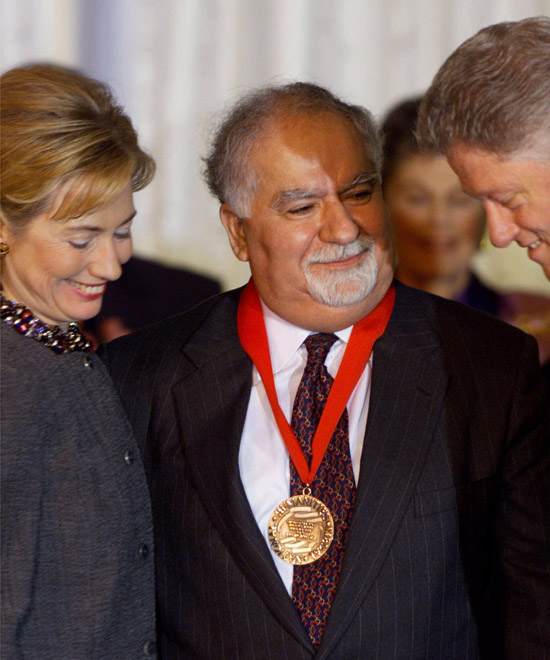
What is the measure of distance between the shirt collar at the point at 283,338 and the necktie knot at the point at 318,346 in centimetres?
2

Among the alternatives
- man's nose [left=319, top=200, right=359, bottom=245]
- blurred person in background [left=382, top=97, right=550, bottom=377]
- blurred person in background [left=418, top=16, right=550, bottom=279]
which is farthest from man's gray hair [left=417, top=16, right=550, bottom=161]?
blurred person in background [left=382, top=97, right=550, bottom=377]

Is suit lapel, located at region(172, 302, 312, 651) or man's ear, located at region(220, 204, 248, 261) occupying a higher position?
man's ear, located at region(220, 204, 248, 261)

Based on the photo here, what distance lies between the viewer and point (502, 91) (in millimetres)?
1530

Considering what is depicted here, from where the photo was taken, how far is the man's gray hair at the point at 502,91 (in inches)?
59.5

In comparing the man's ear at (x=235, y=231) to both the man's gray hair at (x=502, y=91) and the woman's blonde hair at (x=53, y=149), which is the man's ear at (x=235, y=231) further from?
the man's gray hair at (x=502, y=91)

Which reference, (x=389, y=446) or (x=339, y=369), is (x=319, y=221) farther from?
(x=389, y=446)

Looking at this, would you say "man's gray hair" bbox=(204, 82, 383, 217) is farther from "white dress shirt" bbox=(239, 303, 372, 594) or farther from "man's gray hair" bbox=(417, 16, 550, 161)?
"man's gray hair" bbox=(417, 16, 550, 161)

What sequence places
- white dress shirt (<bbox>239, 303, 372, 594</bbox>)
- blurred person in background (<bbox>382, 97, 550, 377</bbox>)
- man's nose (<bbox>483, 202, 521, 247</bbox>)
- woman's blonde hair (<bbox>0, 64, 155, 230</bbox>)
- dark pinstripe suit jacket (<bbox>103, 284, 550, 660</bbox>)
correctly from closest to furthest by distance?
1. man's nose (<bbox>483, 202, 521, 247</bbox>)
2. woman's blonde hair (<bbox>0, 64, 155, 230</bbox>)
3. dark pinstripe suit jacket (<bbox>103, 284, 550, 660</bbox>)
4. white dress shirt (<bbox>239, 303, 372, 594</bbox>)
5. blurred person in background (<bbox>382, 97, 550, 377</bbox>)

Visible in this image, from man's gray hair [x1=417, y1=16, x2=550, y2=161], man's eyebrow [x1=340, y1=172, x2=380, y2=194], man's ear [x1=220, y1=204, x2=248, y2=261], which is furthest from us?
man's ear [x1=220, y1=204, x2=248, y2=261]

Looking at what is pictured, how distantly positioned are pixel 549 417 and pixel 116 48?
7.23 ft

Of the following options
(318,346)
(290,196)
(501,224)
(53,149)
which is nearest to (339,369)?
(318,346)

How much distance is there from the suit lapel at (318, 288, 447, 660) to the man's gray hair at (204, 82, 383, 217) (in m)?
0.42

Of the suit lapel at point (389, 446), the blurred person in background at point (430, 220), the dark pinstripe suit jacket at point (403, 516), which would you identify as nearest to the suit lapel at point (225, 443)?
the dark pinstripe suit jacket at point (403, 516)

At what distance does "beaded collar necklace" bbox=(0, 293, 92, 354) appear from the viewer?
6.11 feet
